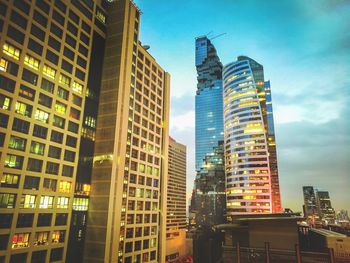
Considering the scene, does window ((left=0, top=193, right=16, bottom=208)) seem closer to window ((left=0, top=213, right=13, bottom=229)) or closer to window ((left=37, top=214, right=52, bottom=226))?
window ((left=0, top=213, right=13, bottom=229))

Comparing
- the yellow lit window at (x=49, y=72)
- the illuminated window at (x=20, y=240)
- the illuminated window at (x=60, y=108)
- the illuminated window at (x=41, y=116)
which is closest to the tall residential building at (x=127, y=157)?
the illuminated window at (x=60, y=108)

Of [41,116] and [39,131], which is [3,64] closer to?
[41,116]

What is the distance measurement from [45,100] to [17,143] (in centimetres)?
1154

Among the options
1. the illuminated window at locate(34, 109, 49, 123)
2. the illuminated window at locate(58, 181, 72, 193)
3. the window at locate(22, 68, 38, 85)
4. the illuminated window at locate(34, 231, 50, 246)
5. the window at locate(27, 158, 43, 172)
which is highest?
the window at locate(22, 68, 38, 85)

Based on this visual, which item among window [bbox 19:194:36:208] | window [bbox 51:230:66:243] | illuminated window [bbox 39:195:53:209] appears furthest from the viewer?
window [bbox 51:230:66:243]

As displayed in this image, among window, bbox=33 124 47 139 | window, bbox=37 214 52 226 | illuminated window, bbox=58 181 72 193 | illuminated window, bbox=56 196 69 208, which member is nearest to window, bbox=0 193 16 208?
window, bbox=37 214 52 226

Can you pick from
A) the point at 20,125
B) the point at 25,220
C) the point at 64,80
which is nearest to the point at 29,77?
the point at 64,80

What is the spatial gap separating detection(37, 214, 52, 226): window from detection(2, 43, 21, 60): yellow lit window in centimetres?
3269

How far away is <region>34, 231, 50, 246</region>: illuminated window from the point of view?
50866 mm

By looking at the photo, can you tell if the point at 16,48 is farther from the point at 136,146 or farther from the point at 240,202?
the point at 240,202

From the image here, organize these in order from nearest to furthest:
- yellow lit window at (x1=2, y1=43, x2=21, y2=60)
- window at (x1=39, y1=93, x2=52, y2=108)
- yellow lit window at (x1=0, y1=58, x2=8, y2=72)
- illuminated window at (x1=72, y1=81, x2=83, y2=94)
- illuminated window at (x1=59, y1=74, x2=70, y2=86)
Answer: yellow lit window at (x1=0, y1=58, x2=8, y2=72) → yellow lit window at (x1=2, y1=43, x2=21, y2=60) → window at (x1=39, y1=93, x2=52, y2=108) → illuminated window at (x1=59, y1=74, x2=70, y2=86) → illuminated window at (x1=72, y1=81, x2=83, y2=94)

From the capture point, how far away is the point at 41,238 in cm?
5188

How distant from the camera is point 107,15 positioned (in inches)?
3142

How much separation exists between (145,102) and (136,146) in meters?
16.1
